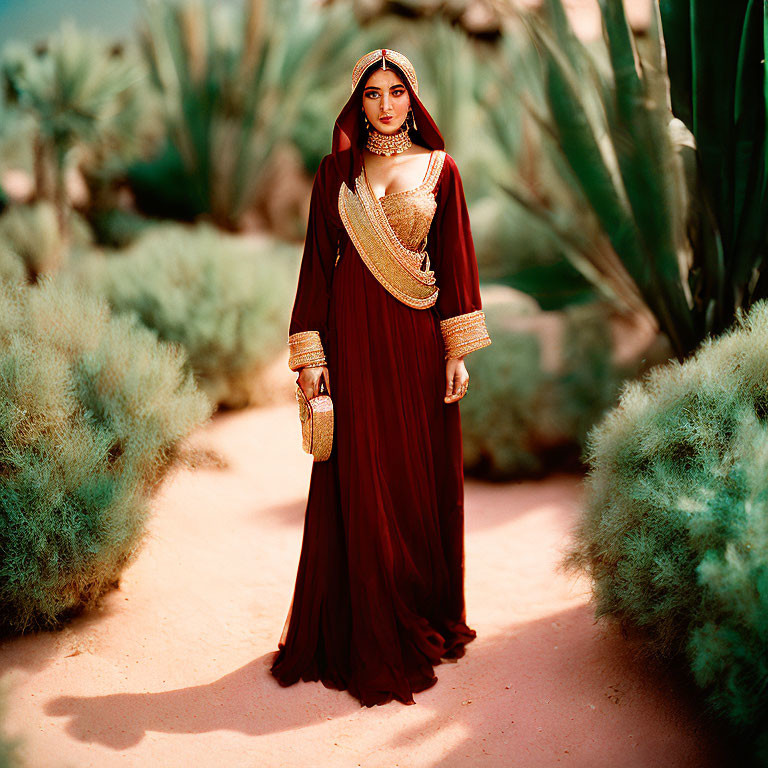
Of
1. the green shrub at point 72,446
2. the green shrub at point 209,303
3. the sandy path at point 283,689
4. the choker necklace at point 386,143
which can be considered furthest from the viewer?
the green shrub at point 209,303

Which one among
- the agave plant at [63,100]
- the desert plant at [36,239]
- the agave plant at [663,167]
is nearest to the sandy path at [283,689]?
the agave plant at [663,167]

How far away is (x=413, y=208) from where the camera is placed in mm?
2773

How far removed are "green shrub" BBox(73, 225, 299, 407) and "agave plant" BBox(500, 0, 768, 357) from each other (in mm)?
2812

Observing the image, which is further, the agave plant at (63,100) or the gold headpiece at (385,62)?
the agave plant at (63,100)

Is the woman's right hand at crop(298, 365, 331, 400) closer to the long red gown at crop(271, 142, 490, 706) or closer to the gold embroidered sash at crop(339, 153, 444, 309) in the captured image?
the long red gown at crop(271, 142, 490, 706)

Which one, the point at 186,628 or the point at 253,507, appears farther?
the point at 253,507

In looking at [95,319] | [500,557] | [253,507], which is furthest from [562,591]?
[95,319]

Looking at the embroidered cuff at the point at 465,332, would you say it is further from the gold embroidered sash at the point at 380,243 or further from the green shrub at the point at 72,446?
the green shrub at the point at 72,446

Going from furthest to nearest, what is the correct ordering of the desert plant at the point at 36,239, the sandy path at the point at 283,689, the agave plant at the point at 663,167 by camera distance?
the desert plant at the point at 36,239
the agave plant at the point at 663,167
the sandy path at the point at 283,689

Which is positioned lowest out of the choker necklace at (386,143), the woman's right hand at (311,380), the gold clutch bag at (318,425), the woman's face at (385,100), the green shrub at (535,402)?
the green shrub at (535,402)

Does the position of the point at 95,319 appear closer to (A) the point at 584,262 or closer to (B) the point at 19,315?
(B) the point at 19,315

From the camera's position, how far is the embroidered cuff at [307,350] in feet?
9.38

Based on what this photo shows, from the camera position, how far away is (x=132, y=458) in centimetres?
364

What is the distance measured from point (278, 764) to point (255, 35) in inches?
408
